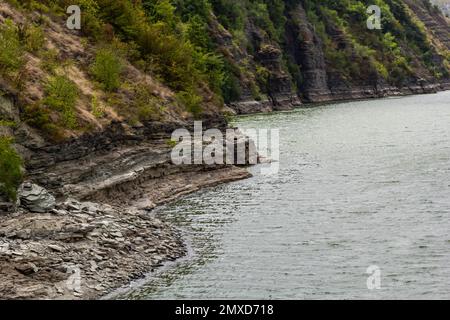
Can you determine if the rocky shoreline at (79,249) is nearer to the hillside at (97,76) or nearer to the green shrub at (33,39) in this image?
the hillside at (97,76)

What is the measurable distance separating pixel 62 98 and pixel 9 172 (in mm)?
9282

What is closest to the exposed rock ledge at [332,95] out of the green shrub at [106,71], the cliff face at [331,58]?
the cliff face at [331,58]

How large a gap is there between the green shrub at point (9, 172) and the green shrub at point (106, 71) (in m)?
15.9

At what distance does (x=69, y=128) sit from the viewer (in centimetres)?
3712

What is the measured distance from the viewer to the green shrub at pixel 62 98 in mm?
37156

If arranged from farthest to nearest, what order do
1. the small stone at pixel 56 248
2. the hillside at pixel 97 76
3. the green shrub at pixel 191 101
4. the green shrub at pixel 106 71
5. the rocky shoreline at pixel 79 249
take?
the green shrub at pixel 191 101
the green shrub at pixel 106 71
the hillside at pixel 97 76
the small stone at pixel 56 248
the rocky shoreline at pixel 79 249

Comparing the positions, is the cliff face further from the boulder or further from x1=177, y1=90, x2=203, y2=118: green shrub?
the boulder

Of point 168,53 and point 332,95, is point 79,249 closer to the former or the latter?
point 168,53

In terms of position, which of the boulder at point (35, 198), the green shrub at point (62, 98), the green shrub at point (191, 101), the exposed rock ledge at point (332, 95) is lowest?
the boulder at point (35, 198)
